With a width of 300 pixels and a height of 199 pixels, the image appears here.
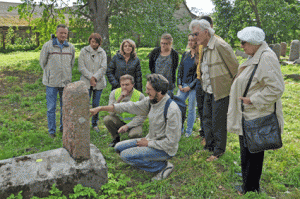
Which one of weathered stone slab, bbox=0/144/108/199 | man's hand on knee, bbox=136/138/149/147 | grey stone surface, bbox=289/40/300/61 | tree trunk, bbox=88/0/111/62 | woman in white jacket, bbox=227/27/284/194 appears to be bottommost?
weathered stone slab, bbox=0/144/108/199

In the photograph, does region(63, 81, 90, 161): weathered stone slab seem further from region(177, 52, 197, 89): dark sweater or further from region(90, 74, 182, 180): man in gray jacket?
region(177, 52, 197, 89): dark sweater

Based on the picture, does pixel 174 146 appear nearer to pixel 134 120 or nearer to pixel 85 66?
pixel 134 120

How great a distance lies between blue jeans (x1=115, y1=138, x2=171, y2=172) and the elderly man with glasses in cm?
102

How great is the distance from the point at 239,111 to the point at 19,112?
21.1ft

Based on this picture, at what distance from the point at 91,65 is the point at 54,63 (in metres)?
0.81

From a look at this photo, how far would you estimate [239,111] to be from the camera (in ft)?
10.9

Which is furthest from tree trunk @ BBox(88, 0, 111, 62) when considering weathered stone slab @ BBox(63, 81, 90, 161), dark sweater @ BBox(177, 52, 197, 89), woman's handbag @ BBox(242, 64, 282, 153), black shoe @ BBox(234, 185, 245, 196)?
woman's handbag @ BBox(242, 64, 282, 153)

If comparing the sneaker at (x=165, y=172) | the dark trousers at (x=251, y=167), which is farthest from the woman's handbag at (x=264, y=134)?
the sneaker at (x=165, y=172)

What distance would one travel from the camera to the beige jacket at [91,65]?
5621mm

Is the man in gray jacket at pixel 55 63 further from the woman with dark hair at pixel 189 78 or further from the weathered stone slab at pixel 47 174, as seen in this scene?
the woman with dark hair at pixel 189 78

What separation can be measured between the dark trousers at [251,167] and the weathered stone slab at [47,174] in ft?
6.44

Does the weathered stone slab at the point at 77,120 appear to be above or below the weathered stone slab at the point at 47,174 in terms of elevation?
above

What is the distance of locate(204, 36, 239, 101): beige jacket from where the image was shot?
419 cm

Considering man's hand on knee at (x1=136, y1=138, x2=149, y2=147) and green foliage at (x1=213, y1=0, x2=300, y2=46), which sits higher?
green foliage at (x1=213, y1=0, x2=300, y2=46)
